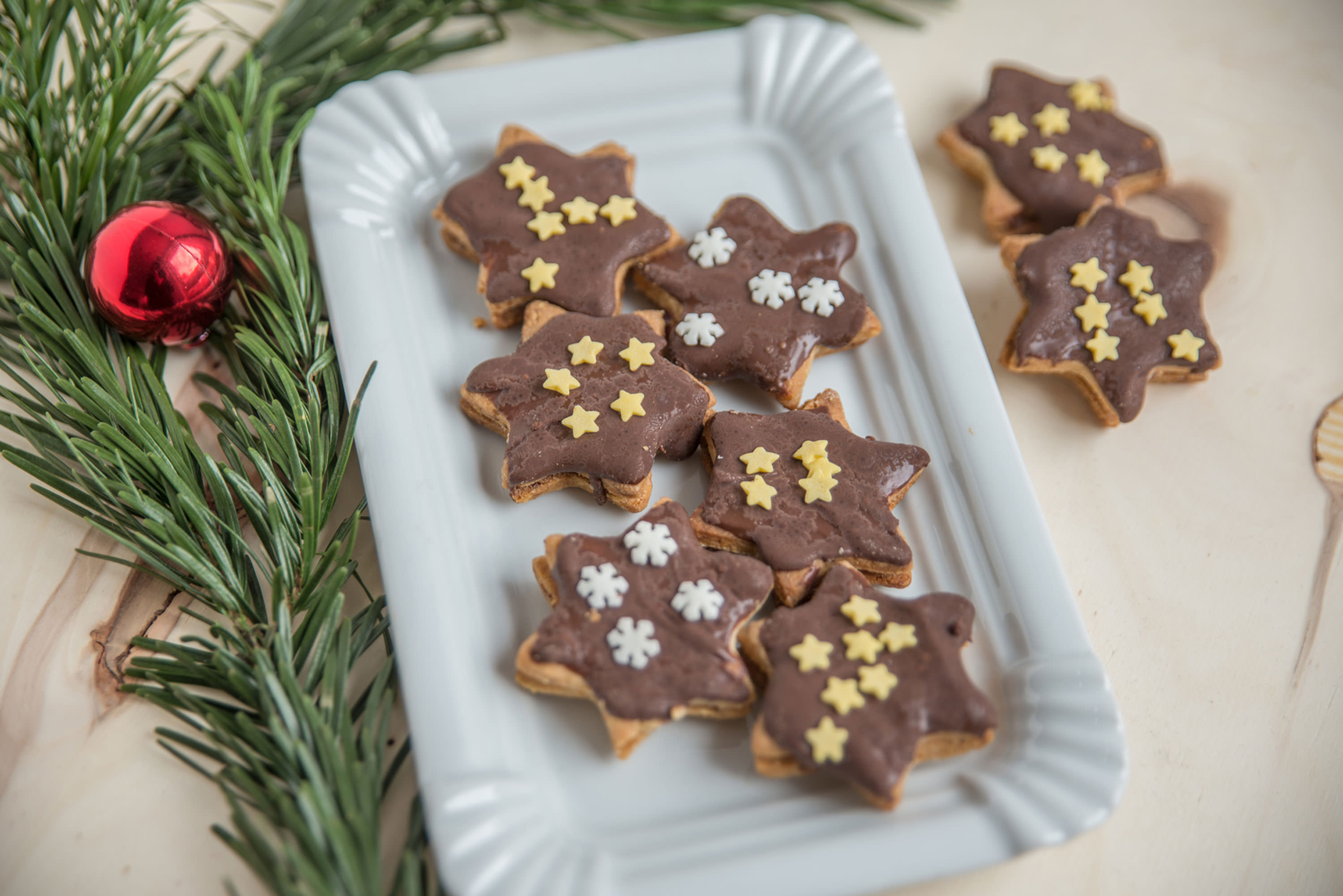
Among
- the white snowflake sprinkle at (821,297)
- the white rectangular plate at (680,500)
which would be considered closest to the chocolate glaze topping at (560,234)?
the white rectangular plate at (680,500)

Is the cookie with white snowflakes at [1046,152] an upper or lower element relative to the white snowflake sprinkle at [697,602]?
upper

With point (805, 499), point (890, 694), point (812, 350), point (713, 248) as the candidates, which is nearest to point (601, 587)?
point (805, 499)

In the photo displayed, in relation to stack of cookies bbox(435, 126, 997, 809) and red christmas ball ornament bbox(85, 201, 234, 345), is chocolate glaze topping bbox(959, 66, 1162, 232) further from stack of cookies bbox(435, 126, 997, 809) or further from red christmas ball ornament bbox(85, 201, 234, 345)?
red christmas ball ornament bbox(85, 201, 234, 345)

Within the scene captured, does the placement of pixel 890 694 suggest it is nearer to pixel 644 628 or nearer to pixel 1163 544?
pixel 644 628

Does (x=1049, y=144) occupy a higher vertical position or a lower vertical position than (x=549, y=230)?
lower

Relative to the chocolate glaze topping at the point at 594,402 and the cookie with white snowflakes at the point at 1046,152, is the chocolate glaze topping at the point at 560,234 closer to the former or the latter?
the chocolate glaze topping at the point at 594,402
